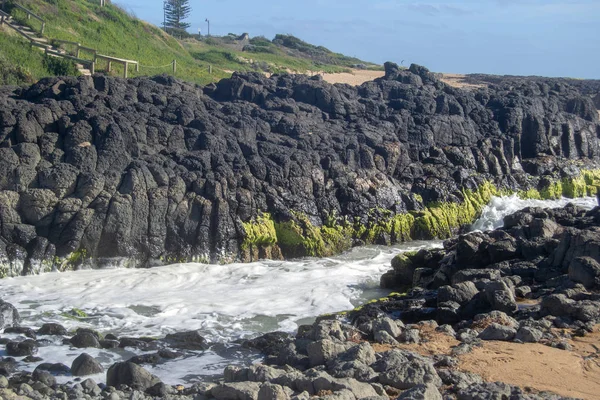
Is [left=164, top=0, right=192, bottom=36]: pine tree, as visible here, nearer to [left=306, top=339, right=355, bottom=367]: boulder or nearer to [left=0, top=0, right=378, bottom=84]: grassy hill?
[left=0, top=0, right=378, bottom=84]: grassy hill

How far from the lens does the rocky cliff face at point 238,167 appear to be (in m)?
18.9

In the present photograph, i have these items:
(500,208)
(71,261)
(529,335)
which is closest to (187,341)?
(529,335)

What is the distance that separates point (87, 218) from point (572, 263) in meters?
10.7

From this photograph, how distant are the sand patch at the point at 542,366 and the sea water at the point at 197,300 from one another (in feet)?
12.2

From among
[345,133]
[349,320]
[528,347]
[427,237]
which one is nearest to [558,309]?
[528,347]

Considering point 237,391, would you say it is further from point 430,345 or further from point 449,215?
point 449,215

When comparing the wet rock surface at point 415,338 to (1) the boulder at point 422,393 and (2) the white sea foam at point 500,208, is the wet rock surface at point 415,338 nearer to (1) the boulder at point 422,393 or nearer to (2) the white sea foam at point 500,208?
(1) the boulder at point 422,393

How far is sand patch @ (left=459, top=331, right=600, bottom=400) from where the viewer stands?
10.8m

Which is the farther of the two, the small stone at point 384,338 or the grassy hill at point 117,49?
the grassy hill at point 117,49

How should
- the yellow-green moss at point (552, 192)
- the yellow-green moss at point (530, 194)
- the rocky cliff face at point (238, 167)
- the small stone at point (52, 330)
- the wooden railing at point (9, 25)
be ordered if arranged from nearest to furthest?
the small stone at point (52, 330)
the rocky cliff face at point (238, 167)
the yellow-green moss at point (530, 194)
the yellow-green moss at point (552, 192)
the wooden railing at point (9, 25)

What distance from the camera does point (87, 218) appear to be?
18.6 m

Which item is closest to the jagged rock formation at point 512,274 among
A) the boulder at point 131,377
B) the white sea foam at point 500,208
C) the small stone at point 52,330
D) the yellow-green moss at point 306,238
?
the yellow-green moss at point 306,238

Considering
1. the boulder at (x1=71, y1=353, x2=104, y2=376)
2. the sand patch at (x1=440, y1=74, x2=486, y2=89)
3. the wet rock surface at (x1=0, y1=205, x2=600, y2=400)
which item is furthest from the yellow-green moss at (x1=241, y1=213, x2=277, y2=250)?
the sand patch at (x1=440, y1=74, x2=486, y2=89)

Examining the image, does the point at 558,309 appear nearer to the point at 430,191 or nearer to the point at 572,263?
the point at 572,263
